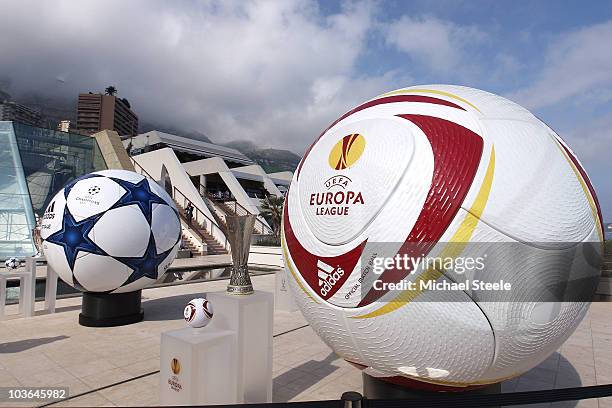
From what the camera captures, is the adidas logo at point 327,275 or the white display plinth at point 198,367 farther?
the white display plinth at point 198,367

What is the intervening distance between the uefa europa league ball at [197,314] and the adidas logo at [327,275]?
1.30 metres

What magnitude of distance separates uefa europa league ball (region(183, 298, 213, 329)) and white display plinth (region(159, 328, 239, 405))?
3.8 inches

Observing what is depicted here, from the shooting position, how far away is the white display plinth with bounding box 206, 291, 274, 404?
14.3 feet

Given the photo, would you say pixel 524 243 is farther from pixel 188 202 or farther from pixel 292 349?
pixel 188 202

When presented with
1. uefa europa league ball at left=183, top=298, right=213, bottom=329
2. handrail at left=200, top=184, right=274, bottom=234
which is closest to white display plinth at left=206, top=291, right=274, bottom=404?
uefa europa league ball at left=183, top=298, right=213, bottom=329

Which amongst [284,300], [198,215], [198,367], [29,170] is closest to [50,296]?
[284,300]

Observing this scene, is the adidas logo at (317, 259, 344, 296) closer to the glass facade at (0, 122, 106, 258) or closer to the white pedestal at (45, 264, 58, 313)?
the white pedestal at (45, 264, 58, 313)

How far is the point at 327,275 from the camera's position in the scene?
3.44 meters

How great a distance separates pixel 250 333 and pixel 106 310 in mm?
4603

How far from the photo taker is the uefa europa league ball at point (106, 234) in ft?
23.8

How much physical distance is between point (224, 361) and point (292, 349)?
2898 millimetres

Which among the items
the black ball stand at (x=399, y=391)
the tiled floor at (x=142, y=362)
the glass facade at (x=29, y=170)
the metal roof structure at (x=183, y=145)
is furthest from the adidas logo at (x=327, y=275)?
the metal roof structure at (x=183, y=145)

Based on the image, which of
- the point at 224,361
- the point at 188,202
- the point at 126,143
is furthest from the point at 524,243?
the point at 126,143

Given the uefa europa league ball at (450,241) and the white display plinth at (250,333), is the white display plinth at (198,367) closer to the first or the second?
the white display plinth at (250,333)
